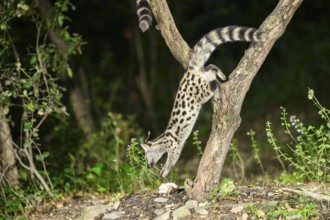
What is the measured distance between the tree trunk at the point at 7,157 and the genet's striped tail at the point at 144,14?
210 cm

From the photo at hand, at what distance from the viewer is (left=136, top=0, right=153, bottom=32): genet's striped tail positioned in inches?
224

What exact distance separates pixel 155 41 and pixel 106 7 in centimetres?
138

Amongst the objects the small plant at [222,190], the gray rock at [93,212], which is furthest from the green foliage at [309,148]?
the gray rock at [93,212]

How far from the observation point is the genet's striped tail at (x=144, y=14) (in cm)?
570

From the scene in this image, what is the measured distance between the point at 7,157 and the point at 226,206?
2.81m

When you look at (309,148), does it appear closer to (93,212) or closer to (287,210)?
(287,210)

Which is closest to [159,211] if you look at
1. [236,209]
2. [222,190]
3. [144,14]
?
[222,190]

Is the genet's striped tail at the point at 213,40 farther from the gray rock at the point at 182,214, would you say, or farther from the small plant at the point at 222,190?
the gray rock at the point at 182,214

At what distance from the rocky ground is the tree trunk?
2.60ft

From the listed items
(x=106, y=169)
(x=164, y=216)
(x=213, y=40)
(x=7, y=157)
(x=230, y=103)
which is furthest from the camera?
(x=106, y=169)

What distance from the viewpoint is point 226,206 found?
18.0 feet

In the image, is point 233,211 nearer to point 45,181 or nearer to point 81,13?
point 45,181

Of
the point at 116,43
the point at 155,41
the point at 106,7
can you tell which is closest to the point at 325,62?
the point at 155,41

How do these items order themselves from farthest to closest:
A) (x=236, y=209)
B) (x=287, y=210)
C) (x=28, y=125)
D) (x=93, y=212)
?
(x=28, y=125)
(x=93, y=212)
(x=236, y=209)
(x=287, y=210)
